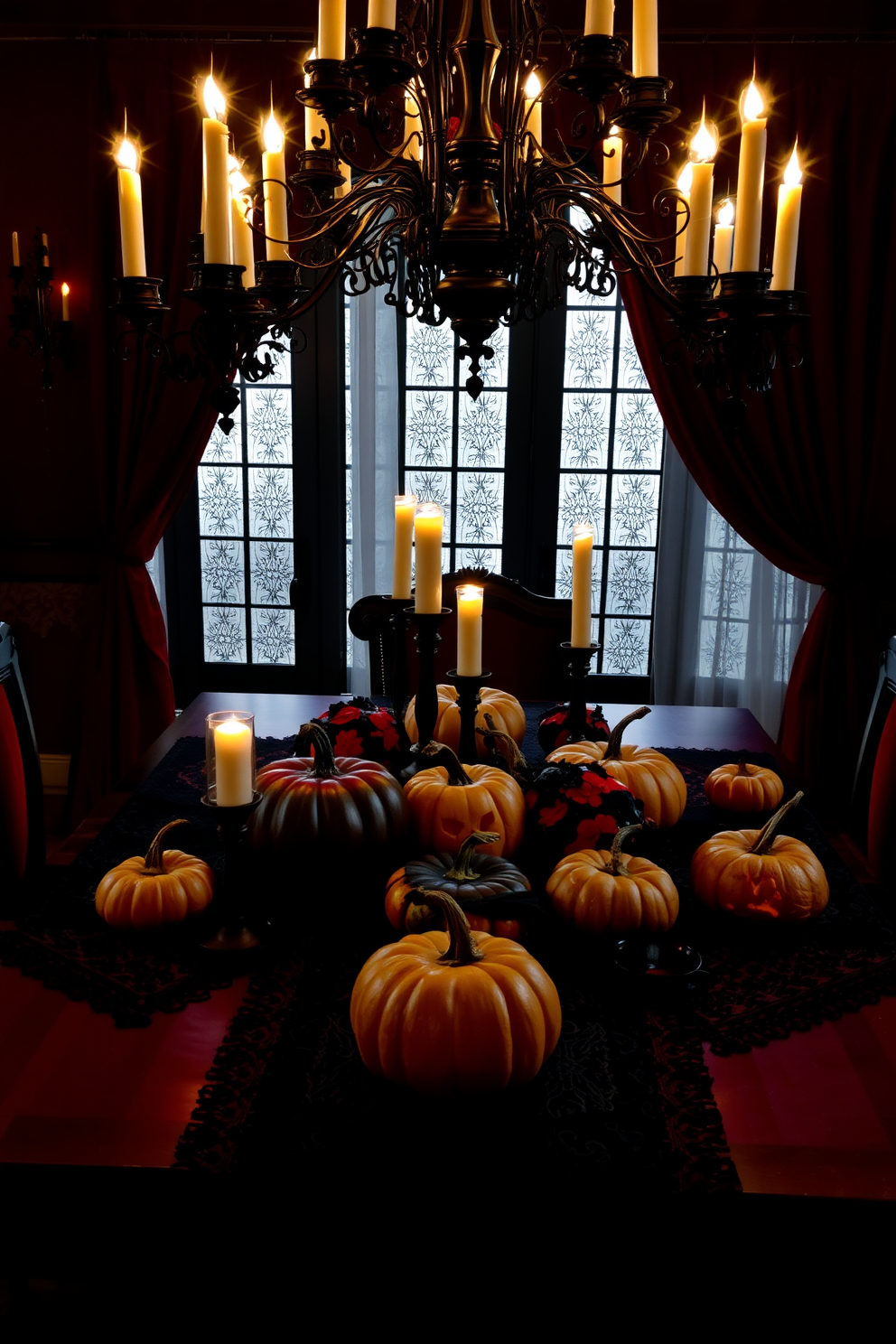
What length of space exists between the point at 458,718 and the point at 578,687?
21 cm

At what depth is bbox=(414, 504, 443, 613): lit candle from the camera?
1.49 m

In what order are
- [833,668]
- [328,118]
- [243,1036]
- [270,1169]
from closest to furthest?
[270,1169] < [243,1036] < [328,118] < [833,668]

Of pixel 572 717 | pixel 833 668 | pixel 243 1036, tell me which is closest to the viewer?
pixel 243 1036

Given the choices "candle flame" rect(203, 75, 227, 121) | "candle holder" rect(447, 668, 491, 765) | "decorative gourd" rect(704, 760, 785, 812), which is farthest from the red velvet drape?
"candle flame" rect(203, 75, 227, 121)

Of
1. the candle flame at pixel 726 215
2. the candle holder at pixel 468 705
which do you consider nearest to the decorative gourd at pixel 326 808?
the candle holder at pixel 468 705

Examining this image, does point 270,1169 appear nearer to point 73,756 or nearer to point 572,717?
point 572,717

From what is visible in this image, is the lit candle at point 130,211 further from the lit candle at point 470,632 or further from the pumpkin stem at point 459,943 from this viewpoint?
the pumpkin stem at point 459,943

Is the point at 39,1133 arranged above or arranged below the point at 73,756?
above

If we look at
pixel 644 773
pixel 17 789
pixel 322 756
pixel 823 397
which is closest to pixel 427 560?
pixel 322 756

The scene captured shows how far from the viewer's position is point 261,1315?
2.96 feet

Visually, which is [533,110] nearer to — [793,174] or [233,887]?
[793,174]

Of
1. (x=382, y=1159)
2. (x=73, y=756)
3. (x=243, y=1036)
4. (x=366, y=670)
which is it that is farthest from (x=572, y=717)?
(x=73, y=756)

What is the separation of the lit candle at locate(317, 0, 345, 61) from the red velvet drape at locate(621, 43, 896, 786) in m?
2.01

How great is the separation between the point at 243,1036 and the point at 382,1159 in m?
0.24
